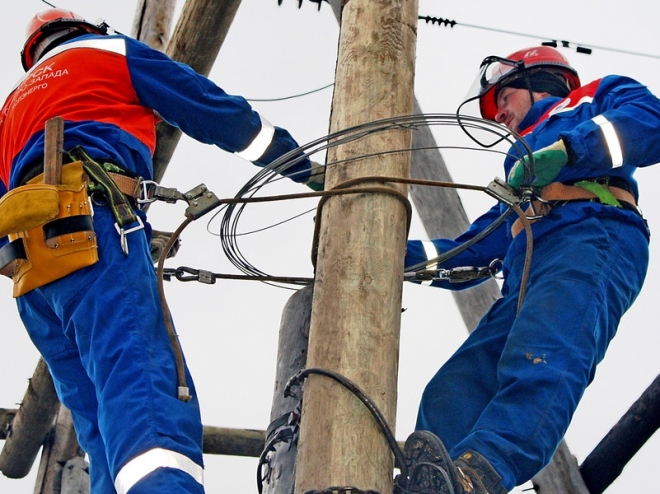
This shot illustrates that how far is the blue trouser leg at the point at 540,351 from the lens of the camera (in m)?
3.87

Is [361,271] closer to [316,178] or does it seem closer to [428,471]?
[428,471]

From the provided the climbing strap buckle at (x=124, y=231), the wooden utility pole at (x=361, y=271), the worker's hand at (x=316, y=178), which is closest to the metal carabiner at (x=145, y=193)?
the climbing strap buckle at (x=124, y=231)

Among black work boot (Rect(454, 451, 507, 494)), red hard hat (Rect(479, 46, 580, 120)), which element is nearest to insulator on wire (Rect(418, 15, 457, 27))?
red hard hat (Rect(479, 46, 580, 120))

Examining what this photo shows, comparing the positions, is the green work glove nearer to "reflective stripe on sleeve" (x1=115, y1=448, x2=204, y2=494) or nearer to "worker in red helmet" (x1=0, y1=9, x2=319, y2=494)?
"worker in red helmet" (x1=0, y1=9, x2=319, y2=494)

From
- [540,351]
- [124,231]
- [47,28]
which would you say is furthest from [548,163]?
[47,28]

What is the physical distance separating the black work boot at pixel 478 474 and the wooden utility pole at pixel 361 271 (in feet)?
1.74

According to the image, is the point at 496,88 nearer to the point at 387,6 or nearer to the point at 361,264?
the point at 387,6

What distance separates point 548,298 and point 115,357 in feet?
5.03

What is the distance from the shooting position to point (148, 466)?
135 inches

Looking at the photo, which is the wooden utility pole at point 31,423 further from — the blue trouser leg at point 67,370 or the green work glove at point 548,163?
the green work glove at point 548,163

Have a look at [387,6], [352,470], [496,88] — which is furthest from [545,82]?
[352,470]

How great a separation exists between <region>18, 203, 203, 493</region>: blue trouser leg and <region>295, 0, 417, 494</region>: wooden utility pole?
21.1 inches

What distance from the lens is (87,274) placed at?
3.87m

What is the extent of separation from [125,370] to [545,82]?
2632 millimetres
